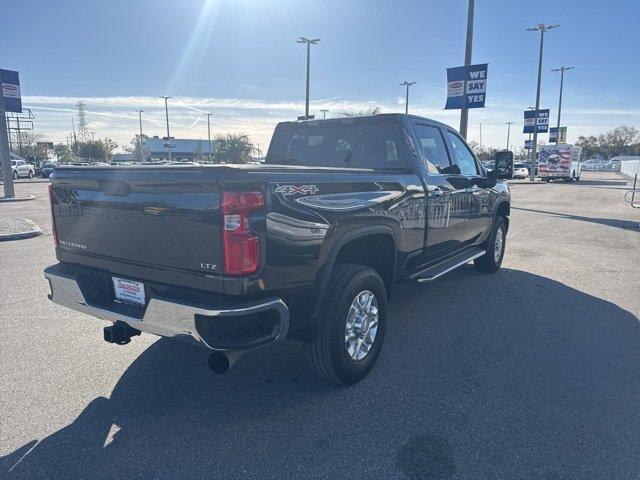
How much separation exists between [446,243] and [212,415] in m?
3.11

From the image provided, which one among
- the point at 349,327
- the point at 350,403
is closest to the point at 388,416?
the point at 350,403

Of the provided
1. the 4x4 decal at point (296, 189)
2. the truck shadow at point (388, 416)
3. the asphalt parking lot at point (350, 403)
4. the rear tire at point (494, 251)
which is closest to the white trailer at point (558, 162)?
the rear tire at point (494, 251)

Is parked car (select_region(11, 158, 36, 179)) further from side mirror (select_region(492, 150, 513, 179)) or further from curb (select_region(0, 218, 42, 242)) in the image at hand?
side mirror (select_region(492, 150, 513, 179))

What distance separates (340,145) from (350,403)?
103 inches

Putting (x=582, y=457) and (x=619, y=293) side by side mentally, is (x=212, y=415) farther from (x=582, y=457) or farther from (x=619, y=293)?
(x=619, y=293)

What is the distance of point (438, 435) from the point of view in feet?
9.36

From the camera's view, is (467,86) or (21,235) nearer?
(21,235)

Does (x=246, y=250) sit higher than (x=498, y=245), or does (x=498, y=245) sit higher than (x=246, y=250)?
(x=246, y=250)

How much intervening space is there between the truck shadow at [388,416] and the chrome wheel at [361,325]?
26cm

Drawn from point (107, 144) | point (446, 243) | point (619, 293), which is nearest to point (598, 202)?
point (619, 293)

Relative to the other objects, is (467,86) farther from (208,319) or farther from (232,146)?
(232,146)

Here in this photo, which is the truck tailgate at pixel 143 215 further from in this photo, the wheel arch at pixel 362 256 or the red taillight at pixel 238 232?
the wheel arch at pixel 362 256

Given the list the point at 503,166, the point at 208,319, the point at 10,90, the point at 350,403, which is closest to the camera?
the point at 208,319

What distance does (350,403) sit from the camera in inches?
127
